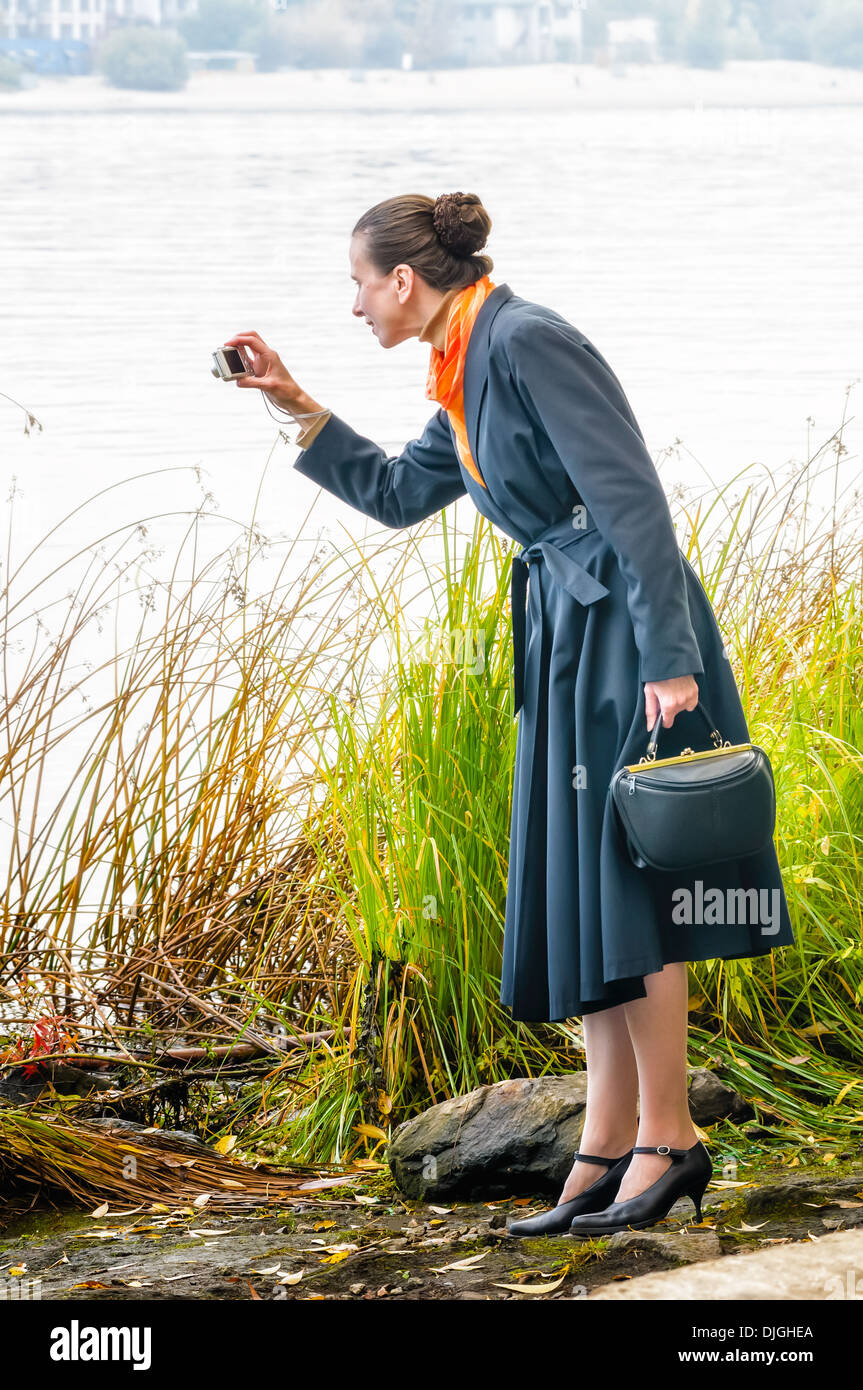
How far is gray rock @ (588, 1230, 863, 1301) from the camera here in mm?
1601

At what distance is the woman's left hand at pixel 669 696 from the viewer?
6.19 ft

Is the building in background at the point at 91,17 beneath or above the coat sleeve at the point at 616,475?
above

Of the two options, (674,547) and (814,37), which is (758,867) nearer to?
(674,547)

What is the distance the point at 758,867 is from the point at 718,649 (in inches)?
12.0

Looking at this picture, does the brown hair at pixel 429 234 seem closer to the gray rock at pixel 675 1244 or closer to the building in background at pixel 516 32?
the gray rock at pixel 675 1244

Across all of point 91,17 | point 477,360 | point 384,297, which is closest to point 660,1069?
point 477,360

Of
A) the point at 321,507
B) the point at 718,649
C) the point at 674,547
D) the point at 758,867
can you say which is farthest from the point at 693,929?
the point at 321,507

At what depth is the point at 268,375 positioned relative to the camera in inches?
91.7

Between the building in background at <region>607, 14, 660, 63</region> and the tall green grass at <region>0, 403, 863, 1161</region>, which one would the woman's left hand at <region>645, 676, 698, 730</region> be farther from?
the building in background at <region>607, 14, 660, 63</region>

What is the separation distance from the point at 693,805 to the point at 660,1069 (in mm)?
378

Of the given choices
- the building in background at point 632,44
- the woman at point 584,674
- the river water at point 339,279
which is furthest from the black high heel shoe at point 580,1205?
the building in background at point 632,44

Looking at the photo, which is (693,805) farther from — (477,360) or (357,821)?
(357,821)

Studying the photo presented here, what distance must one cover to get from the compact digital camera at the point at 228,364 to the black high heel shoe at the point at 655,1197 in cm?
128

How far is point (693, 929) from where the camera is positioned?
77.9 inches
